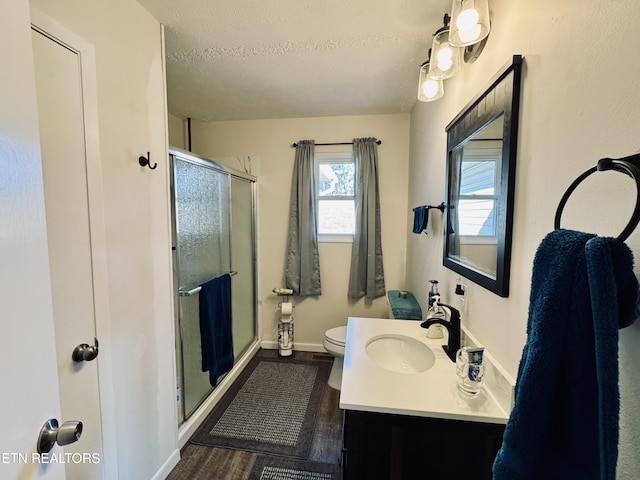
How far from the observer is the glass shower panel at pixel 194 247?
1768 mm

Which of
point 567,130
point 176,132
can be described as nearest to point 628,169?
point 567,130

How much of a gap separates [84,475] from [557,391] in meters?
1.60

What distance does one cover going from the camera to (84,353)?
1.07 meters

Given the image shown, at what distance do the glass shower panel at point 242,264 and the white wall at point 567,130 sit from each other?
6.34ft

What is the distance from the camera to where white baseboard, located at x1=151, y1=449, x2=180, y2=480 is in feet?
4.89

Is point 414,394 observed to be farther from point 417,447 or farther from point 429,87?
point 429,87

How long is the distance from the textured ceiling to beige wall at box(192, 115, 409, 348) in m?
0.23

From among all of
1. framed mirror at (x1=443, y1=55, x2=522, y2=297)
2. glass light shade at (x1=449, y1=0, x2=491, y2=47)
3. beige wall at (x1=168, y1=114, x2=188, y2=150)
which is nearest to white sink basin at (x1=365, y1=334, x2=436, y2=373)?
framed mirror at (x1=443, y1=55, x2=522, y2=297)

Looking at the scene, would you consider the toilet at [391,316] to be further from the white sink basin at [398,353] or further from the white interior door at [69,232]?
the white interior door at [69,232]

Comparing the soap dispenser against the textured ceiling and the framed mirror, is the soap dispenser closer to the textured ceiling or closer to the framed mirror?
the framed mirror

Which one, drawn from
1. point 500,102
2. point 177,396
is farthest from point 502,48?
point 177,396

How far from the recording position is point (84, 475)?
1096mm

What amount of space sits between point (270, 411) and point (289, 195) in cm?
191

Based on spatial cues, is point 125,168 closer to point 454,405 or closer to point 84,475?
point 84,475
